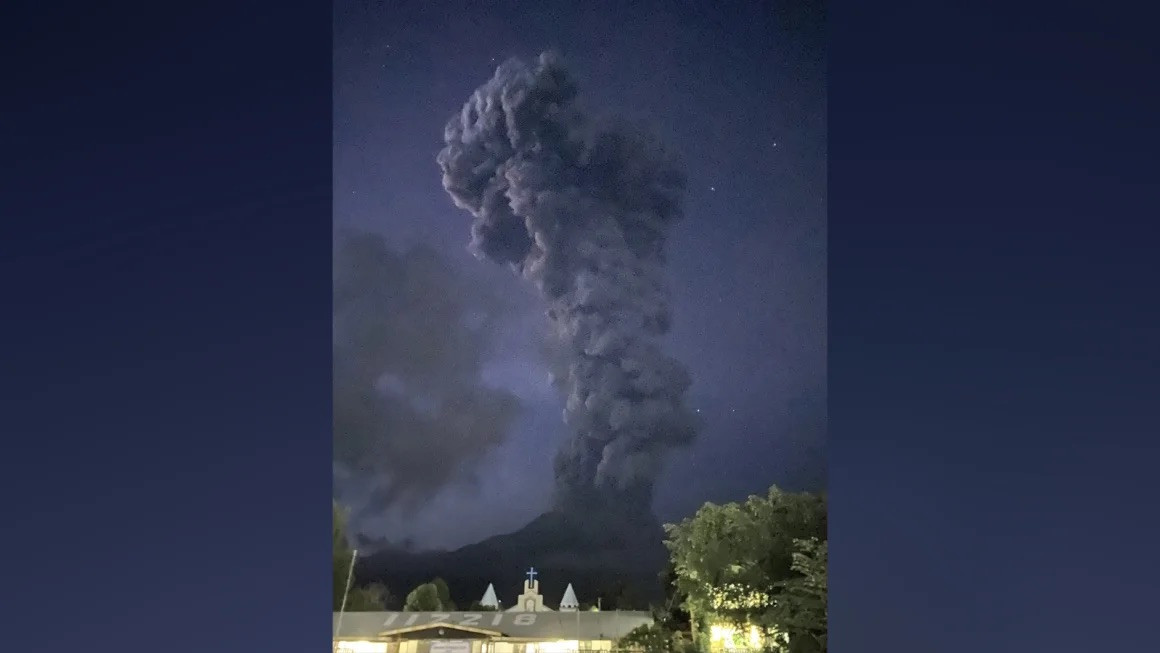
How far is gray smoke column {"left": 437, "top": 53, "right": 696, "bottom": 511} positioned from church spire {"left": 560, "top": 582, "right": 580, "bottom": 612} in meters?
0.32

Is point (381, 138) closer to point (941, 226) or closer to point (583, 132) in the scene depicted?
point (583, 132)

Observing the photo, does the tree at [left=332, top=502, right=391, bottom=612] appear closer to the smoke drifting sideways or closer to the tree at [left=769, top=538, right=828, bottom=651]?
the smoke drifting sideways

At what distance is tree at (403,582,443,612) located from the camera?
3871mm

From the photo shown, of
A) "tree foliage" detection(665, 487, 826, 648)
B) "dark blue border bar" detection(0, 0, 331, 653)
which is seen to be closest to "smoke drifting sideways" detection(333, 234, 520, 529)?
"tree foliage" detection(665, 487, 826, 648)

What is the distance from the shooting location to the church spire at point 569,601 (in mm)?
3854

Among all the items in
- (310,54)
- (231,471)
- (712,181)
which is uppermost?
(712,181)

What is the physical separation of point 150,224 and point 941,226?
4.69ft

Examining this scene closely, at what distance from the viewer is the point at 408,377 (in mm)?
3871

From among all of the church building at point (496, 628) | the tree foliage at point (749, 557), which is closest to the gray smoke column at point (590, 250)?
the tree foliage at point (749, 557)

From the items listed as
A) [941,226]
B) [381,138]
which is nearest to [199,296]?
[941,226]

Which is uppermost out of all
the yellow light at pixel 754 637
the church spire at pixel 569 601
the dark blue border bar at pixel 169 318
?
the dark blue border bar at pixel 169 318

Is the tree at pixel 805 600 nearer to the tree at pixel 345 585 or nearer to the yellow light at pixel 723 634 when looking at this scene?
the yellow light at pixel 723 634

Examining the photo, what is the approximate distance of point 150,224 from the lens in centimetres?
177

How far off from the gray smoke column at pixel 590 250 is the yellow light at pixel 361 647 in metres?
0.88
